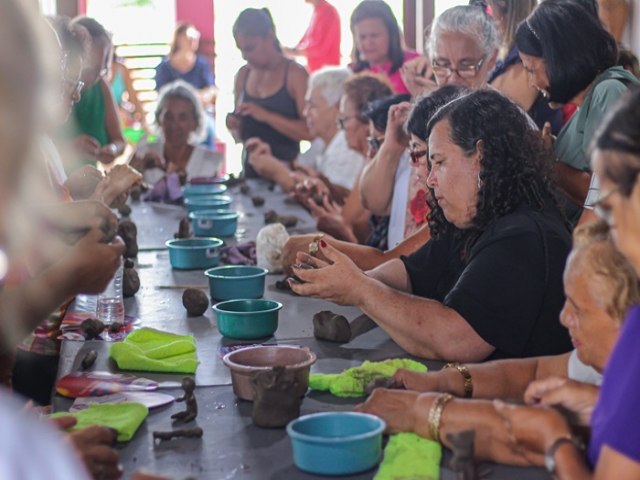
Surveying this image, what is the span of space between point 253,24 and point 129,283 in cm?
369

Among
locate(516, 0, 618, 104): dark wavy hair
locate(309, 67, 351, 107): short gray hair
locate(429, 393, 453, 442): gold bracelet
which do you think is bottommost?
locate(429, 393, 453, 442): gold bracelet

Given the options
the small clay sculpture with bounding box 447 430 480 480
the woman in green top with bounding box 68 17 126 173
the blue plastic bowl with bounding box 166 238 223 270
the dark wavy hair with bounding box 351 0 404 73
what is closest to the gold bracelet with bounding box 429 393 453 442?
the small clay sculpture with bounding box 447 430 480 480

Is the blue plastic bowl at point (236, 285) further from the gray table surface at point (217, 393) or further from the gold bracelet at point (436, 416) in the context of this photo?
the gold bracelet at point (436, 416)

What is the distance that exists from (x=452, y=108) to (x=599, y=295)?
1.02 meters

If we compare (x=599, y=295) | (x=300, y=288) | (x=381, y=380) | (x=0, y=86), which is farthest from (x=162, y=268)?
(x=0, y=86)

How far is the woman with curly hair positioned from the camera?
8.09ft

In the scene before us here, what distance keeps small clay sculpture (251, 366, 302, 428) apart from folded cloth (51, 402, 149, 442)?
9.7 inches

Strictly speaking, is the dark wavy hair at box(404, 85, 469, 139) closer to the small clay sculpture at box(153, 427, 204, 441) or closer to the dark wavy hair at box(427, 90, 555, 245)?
the dark wavy hair at box(427, 90, 555, 245)

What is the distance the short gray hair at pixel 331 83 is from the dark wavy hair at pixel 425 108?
2463 millimetres

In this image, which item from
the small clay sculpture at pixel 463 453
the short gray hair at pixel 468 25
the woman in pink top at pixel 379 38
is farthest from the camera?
the woman in pink top at pixel 379 38

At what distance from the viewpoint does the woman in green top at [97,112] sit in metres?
6.02

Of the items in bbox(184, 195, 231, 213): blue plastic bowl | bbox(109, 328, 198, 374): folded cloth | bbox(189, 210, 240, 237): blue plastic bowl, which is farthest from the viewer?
bbox(184, 195, 231, 213): blue plastic bowl

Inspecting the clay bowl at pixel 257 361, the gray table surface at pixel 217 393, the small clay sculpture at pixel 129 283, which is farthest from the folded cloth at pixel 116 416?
the small clay sculpture at pixel 129 283

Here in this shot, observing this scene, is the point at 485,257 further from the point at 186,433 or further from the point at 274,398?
the point at 186,433
